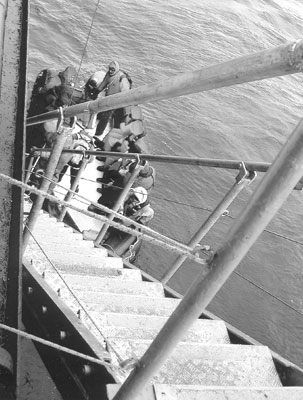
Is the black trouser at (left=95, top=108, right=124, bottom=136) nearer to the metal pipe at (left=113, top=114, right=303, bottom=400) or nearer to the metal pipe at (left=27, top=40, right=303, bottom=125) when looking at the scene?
the metal pipe at (left=27, top=40, right=303, bottom=125)

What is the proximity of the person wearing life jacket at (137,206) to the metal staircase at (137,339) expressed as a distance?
3864mm

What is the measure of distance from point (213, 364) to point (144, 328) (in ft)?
2.12

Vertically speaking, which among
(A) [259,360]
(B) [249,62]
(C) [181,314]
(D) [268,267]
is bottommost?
(D) [268,267]

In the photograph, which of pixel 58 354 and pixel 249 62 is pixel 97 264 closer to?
pixel 58 354

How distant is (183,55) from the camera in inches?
837

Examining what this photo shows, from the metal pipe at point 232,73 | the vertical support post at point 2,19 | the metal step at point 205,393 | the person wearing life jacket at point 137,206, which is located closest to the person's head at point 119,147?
the person wearing life jacket at point 137,206

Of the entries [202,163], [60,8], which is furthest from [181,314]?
[60,8]

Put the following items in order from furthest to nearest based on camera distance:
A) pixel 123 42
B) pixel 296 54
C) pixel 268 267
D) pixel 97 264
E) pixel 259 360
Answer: pixel 123 42 → pixel 268 267 → pixel 97 264 → pixel 259 360 → pixel 296 54

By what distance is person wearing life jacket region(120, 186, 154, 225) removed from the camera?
8359mm

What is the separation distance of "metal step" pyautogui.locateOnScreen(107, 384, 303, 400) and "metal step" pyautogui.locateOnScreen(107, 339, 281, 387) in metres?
0.47

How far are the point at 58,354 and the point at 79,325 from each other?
275 millimetres

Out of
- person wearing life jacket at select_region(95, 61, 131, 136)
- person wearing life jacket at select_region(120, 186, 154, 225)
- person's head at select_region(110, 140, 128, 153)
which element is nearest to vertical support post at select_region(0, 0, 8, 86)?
person wearing life jacket at select_region(120, 186, 154, 225)

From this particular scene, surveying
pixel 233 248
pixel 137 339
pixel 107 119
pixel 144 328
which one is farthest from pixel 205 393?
pixel 107 119

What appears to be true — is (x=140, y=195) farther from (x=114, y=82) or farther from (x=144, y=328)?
(x=144, y=328)
